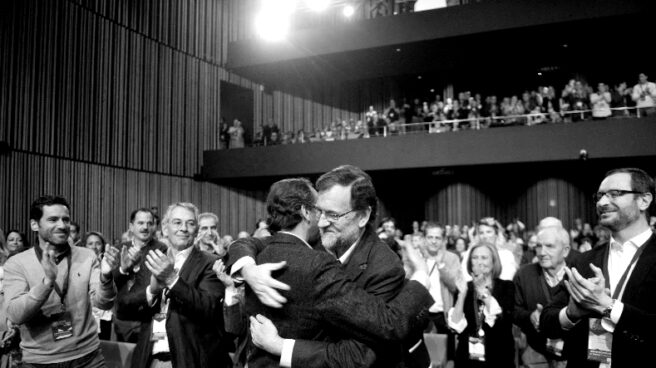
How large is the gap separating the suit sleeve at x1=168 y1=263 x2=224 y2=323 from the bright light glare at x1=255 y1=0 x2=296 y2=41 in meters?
11.4

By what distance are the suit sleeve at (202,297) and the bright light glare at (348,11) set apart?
12.5 m

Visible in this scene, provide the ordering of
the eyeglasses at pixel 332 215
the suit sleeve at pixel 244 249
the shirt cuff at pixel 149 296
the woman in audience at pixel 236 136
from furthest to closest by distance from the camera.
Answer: the woman in audience at pixel 236 136 → the shirt cuff at pixel 149 296 → the suit sleeve at pixel 244 249 → the eyeglasses at pixel 332 215

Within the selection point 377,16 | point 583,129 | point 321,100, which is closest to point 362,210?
point 583,129

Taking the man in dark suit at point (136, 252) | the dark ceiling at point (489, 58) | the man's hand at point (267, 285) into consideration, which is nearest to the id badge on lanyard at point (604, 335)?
the man's hand at point (267, 285)

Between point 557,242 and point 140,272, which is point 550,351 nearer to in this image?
point 557,242

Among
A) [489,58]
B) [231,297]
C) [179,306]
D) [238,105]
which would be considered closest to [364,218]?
[231,297]

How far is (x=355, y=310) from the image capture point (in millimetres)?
1692

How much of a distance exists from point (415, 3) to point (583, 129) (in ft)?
15.9

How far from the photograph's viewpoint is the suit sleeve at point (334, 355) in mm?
1729

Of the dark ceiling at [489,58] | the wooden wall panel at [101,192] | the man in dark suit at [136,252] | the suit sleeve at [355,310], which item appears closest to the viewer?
the suit sleeve at [355,310]

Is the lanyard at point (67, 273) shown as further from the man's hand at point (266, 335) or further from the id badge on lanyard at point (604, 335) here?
the id badge on lanyard at point (604, 335)

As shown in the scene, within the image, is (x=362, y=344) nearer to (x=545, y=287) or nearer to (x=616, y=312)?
(x=616, y=312)

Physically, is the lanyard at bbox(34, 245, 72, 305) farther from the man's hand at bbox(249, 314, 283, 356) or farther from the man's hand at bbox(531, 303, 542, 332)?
the man's hand at bbox(531, 303, 542, 332)

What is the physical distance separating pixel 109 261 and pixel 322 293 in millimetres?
1695
